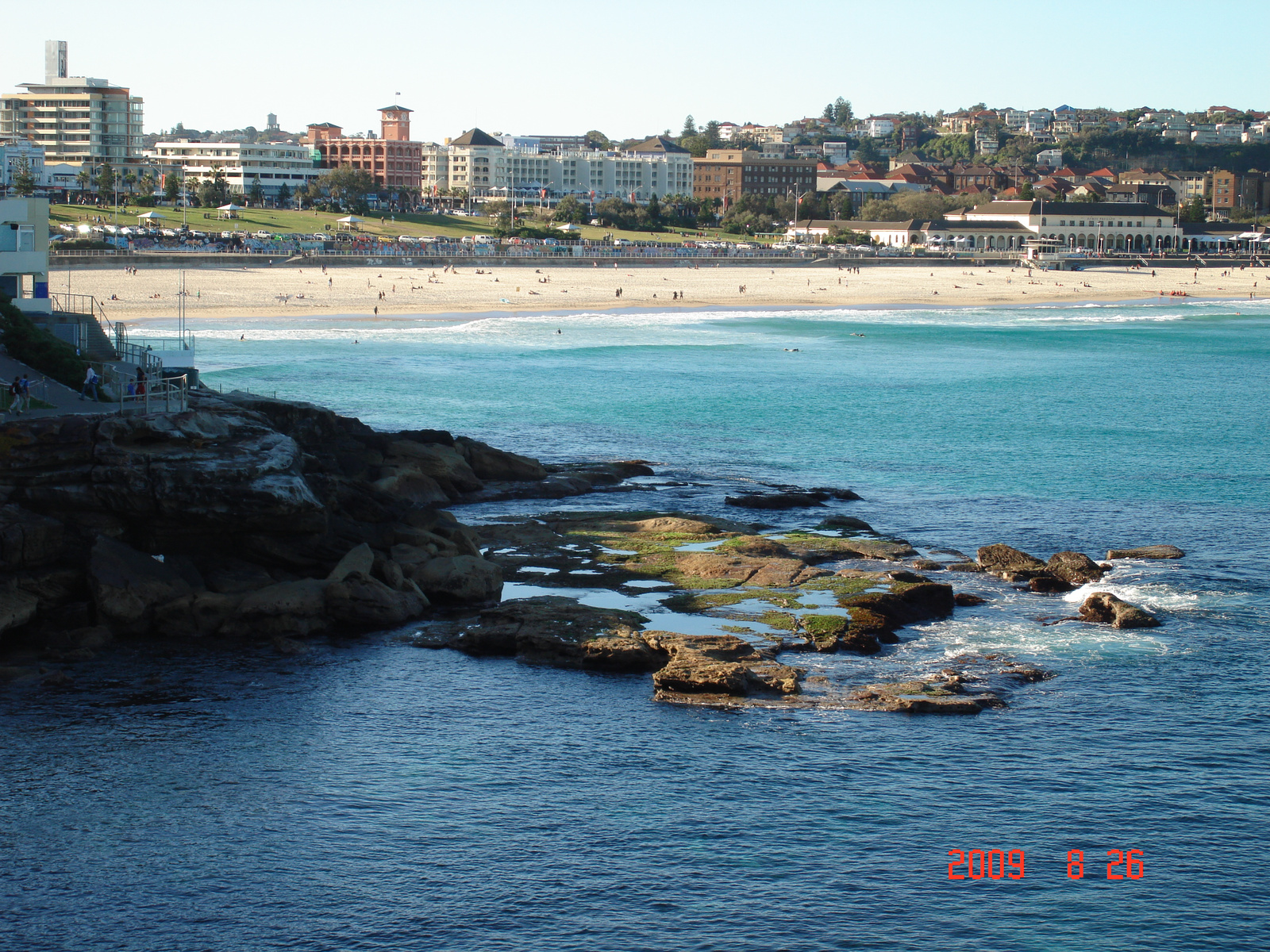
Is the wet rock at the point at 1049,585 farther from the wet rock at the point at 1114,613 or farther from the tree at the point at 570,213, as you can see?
the tree at the point at 570,213

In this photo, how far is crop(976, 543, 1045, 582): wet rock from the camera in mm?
23969

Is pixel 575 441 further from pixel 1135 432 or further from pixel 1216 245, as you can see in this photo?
pixel 1216 245

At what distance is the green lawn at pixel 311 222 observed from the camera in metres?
111

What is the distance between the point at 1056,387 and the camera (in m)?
53.7

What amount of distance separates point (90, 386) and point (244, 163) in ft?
449

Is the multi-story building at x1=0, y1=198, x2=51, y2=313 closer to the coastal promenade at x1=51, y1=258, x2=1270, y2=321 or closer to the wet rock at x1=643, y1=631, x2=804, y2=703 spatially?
the wet rock at x1=643, y1=631, x2=804, y2=703

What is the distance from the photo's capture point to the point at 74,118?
15112cm

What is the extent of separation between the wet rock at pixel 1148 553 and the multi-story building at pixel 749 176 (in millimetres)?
160149

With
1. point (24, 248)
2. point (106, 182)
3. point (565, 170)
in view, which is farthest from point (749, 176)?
point (24, 248)

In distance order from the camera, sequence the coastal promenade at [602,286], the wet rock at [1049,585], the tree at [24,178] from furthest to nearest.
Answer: the tree at [24,178] → the coastal promenade at [602,286] → the wet rock at [1049,585]

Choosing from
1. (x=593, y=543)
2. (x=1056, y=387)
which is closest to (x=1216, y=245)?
(x=1056, y=387)

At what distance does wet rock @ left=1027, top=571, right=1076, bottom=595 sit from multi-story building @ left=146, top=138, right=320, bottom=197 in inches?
5329

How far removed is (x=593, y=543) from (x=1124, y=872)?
13725 mm

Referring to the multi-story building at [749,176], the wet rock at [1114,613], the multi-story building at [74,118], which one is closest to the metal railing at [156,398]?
the wet rock at [1114,613]
